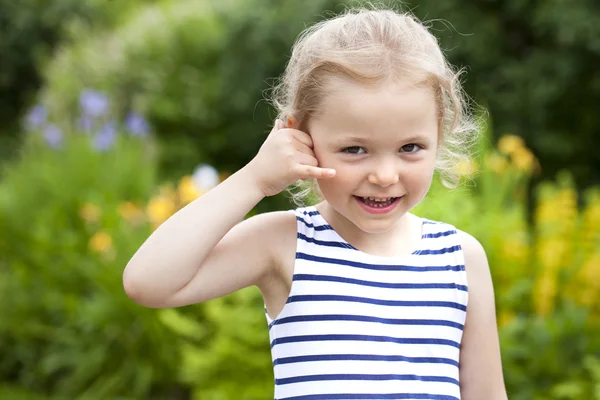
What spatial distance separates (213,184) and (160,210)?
34 centimetres

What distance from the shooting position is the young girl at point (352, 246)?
5.39 feet

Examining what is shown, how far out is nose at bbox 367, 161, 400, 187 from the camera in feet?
5.32

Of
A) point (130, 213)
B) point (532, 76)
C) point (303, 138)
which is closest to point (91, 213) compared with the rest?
point (130, 213)

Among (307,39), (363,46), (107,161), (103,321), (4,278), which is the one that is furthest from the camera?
(107,161)

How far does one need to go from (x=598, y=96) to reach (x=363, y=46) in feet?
15.4

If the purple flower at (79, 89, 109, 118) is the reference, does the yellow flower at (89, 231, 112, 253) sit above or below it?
below

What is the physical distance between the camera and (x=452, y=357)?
1774mm

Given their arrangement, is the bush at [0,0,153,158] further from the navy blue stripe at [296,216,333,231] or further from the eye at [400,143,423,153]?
the eye at [400,143,423,153]

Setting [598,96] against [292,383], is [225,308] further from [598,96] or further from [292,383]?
[598,96]

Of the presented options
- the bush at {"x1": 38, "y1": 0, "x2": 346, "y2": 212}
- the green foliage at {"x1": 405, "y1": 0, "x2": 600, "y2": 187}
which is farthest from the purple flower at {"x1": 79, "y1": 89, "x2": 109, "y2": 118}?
the green foliage at {"x1": 405, "y1": 0, "x2": 600, "y2": 187}

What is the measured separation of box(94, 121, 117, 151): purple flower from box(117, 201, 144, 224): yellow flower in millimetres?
847

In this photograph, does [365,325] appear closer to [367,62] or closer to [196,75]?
[367,62]

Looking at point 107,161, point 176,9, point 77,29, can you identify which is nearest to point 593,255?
point 107,161

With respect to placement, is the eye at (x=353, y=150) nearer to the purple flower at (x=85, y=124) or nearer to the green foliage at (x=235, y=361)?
the green foliage at (x=235, y=361)
